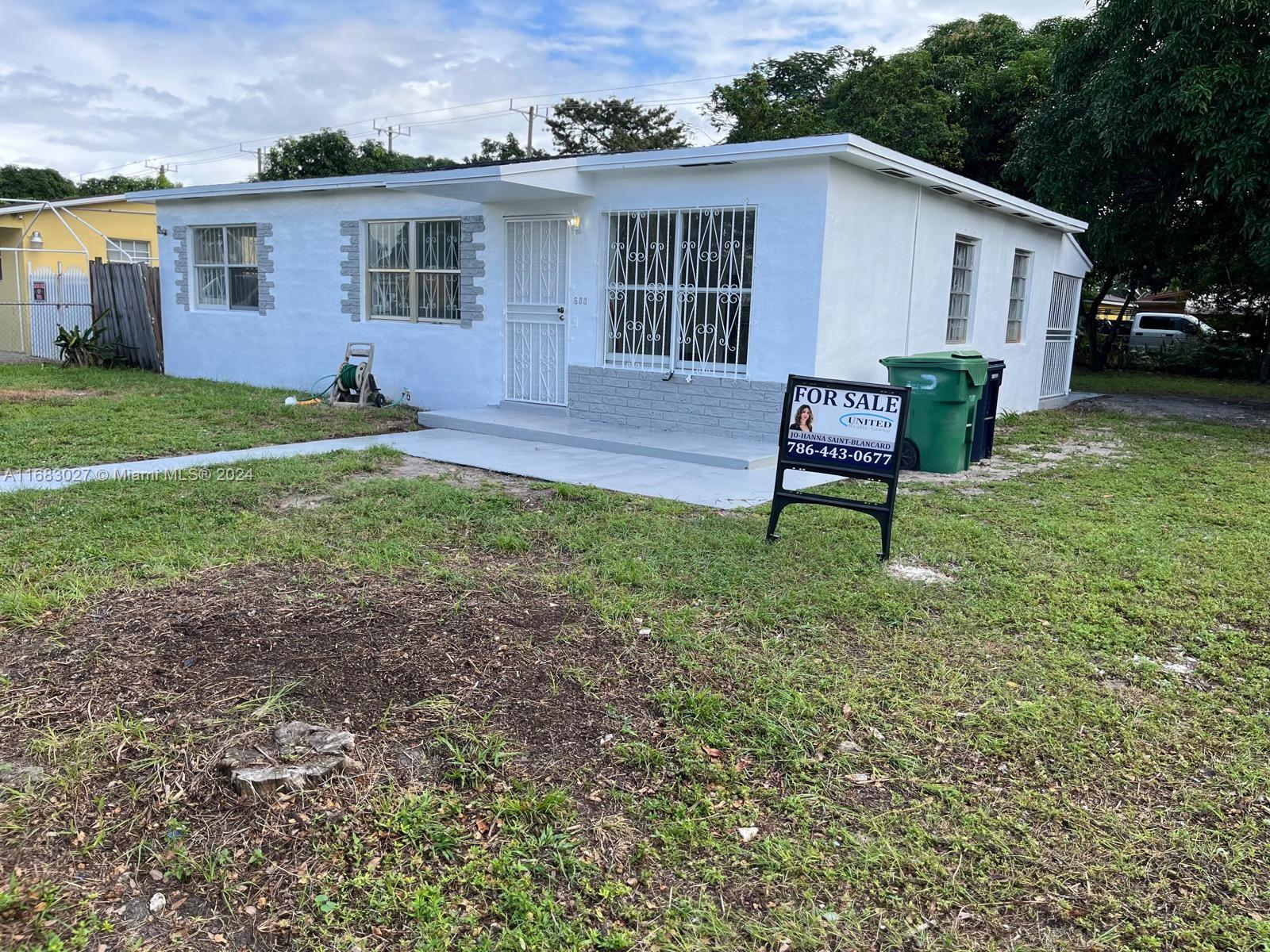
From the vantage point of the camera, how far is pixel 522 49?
84.0 ft

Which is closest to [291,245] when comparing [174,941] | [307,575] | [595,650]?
[307,575]

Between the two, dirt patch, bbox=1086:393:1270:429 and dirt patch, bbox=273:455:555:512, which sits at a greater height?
dirt patch, bbox=1086:393:1270:429

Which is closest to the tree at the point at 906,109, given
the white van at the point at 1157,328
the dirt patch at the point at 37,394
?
the white van at the point at 1157,328

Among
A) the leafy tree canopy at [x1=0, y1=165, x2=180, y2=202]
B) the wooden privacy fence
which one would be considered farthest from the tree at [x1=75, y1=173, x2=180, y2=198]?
the wooden privacy fence

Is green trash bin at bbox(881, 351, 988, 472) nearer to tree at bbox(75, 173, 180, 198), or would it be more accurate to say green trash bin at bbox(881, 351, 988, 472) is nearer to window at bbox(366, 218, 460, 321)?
window at bbox(366, 218, 460, 321)

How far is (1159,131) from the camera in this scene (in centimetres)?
1241

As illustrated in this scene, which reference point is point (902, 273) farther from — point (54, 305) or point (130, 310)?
point (54, 305)

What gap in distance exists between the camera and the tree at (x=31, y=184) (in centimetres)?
3831

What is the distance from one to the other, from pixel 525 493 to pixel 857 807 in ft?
14.7

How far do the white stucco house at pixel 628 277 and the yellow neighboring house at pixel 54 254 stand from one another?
197 inches

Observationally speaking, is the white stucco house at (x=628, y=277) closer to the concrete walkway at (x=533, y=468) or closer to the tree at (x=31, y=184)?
the concrete walkway at (x=533, y=468)

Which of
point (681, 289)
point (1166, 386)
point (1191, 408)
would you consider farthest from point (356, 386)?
point (1166, 386)

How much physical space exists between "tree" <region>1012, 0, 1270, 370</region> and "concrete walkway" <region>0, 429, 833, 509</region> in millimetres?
7807

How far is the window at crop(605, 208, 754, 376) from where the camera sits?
31.1 ft
